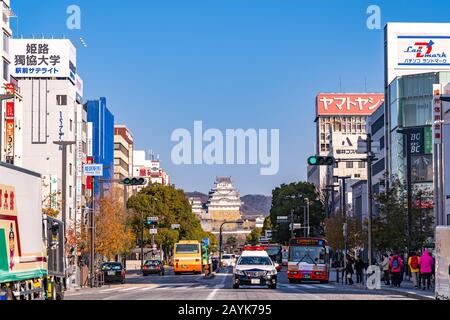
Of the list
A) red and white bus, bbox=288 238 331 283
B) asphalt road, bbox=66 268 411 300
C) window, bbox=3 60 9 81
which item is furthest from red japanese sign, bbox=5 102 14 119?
asphalt road, bbox=66 268 411 300

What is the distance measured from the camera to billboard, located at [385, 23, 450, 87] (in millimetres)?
99625

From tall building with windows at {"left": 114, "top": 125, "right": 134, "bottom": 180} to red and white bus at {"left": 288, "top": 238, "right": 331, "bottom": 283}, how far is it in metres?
87.5

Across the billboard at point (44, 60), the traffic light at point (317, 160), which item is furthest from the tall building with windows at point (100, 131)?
the traffic light at point (317, 160)

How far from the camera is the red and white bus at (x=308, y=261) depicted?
54094 millimetres

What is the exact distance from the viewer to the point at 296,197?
142625 mm

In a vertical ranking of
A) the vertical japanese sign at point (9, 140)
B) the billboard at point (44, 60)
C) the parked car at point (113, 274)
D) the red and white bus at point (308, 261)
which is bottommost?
the parked car at point (113, 274)

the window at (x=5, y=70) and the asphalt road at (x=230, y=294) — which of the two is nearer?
the asphalt road at (x=230, y=294)

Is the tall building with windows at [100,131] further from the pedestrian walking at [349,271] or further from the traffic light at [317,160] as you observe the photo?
the traffic light at [317,160]

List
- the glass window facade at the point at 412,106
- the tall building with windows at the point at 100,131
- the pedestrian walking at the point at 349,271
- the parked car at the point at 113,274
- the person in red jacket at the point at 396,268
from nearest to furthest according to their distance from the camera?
1. the person in red jacket at the point at 396,268
2. the pedestrian walking at the point at 349,271
3. the parked car at the point at 113,274
4. the glass window facade at the point at 412,106
5. the tall building with windows at the point at 100,131

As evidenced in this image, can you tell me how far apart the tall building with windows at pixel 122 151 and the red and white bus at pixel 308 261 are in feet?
287

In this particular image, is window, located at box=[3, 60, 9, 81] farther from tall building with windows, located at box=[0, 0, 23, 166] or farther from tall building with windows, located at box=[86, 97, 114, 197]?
tall building with windows, located at box=[86, 97, 114, 197]

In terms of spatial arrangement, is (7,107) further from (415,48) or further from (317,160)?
(415,48)
